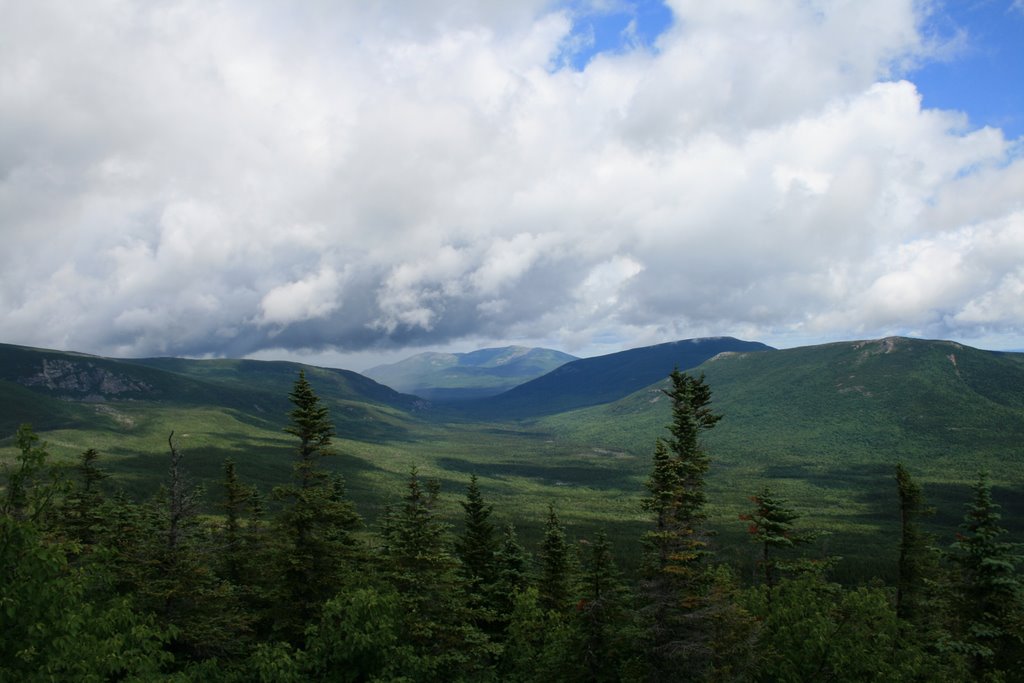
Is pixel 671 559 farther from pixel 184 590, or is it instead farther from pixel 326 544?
pixel 184 590

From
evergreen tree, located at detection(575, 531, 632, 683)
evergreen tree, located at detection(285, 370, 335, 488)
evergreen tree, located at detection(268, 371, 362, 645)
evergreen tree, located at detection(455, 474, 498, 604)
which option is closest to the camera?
evergreen tree, located at detection(575, 531, 632, 683)

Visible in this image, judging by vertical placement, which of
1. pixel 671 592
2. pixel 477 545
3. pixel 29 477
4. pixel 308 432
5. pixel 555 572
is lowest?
pixel 555 572

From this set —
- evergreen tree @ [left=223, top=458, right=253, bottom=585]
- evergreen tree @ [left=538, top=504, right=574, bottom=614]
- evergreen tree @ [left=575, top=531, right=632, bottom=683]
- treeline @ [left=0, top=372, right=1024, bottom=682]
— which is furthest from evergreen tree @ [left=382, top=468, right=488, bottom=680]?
evergreen tree @ [left=223, top=458, right=253, bottom=585]

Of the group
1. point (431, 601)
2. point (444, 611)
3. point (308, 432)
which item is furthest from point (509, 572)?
point (308, 432)

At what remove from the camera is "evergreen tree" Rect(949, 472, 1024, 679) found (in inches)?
1196

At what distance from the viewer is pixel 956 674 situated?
29109 mm

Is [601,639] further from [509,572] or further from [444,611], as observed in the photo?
[509,572]

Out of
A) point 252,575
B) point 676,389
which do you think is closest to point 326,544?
point 252,575

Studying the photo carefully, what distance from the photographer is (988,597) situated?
102 feet

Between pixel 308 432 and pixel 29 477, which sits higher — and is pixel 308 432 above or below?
below

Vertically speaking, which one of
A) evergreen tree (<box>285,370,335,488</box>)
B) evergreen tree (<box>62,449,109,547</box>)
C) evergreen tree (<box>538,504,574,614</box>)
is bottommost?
evergreen tree (<box>538,504,574,614</box>)

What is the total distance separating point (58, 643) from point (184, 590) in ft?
48.9

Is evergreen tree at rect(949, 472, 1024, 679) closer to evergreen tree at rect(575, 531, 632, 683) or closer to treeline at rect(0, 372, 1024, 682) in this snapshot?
treeline at rect(0, 372, 1024, 682)

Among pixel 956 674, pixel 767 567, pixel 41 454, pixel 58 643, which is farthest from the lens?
pixel 767 567
